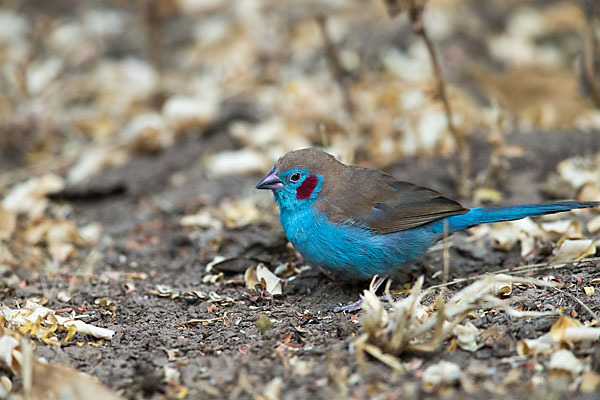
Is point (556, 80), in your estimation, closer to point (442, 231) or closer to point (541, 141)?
point (541, 141)

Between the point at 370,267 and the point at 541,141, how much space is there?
2345mm

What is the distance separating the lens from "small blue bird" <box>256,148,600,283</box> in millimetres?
3689

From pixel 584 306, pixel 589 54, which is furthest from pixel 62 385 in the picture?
pixel 589 54

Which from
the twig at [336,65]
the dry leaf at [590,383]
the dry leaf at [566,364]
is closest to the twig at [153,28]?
the twig at [336,65]

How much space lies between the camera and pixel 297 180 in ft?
12.7

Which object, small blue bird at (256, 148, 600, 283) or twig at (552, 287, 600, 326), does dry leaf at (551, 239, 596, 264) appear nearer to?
small blue bird at (256, 148, 600, 283)

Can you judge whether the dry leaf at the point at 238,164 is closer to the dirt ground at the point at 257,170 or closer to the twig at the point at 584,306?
the dirt ground at the point at 257,170

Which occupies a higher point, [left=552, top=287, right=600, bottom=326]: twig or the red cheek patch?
the red cheek patch

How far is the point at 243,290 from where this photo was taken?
3.82m

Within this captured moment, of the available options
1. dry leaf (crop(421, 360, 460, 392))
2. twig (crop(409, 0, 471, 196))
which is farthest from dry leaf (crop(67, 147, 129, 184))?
dry leaf (crop(421, 360, 460, 392))

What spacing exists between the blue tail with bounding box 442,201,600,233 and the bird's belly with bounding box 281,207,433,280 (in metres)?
0.18

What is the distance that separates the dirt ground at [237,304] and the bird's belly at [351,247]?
0.19m

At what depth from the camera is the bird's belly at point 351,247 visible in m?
3.68

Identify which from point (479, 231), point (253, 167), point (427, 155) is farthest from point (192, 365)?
point (427, 155)
